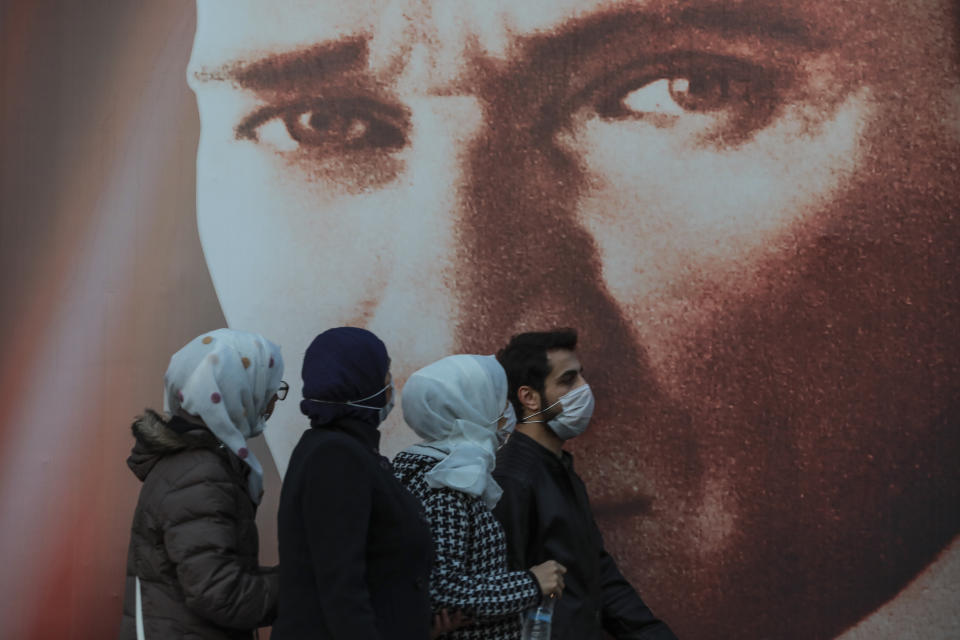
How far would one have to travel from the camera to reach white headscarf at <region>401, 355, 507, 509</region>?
8.13 ft

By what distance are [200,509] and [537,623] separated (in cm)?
83

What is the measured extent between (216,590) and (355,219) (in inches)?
63.0

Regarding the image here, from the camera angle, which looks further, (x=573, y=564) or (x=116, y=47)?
(x=116, y=47)

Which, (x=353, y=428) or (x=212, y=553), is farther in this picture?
(x=212, y=553)

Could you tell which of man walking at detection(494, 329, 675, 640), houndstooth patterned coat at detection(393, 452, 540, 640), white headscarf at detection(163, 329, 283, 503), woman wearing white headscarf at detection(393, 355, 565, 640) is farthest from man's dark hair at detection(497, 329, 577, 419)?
white headscarf at detection(163, 329, 283, 503)

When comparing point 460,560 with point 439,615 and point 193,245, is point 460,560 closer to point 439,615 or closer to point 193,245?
point 439,615

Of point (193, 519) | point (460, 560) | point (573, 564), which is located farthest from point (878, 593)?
point (193, 519)

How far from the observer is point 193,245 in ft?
11.8

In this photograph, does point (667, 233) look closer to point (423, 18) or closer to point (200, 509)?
point (423, 18)

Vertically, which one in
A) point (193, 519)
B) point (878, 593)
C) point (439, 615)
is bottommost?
point (878, 593)

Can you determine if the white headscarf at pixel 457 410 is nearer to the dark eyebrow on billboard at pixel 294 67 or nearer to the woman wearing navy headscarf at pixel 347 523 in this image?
the woman wearing navy headscarf at pixel 347 523

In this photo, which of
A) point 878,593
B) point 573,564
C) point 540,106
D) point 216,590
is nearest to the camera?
point 216,590

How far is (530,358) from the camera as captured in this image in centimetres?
301

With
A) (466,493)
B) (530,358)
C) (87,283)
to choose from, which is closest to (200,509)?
(466,493)
